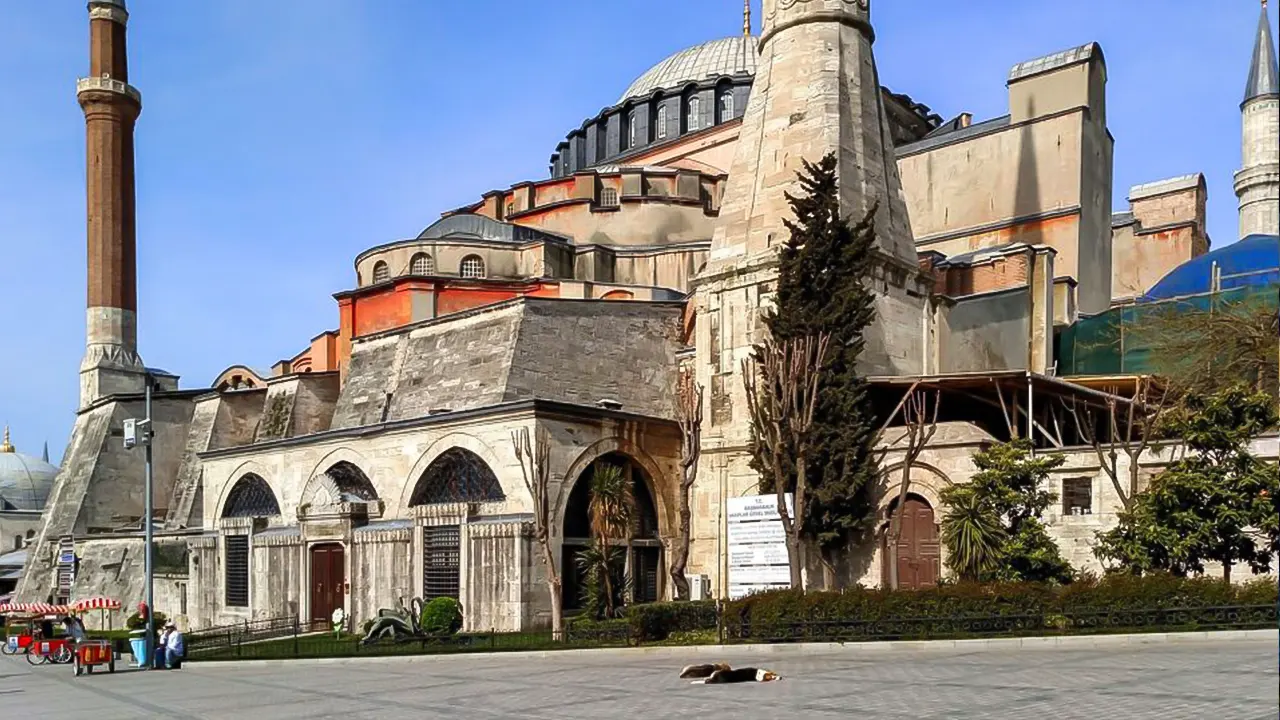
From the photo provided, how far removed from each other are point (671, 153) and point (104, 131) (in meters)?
21.6

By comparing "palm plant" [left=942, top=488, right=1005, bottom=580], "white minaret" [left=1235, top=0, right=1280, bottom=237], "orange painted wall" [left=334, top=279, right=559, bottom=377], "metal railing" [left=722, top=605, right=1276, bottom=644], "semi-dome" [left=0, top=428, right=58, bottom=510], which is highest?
"white minaret" [left=1235, top=0, right=1280, bottom=237]

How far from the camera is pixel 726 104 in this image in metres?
47.0

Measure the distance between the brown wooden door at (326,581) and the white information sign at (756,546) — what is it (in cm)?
974

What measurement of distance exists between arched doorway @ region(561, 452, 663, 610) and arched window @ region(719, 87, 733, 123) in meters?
22.9

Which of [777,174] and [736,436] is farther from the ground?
[777,174]

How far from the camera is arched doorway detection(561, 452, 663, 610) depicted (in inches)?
1000

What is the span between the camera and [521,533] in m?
24.4

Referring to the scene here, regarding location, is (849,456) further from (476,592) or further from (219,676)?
(219,676)

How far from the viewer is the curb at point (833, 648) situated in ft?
50.0

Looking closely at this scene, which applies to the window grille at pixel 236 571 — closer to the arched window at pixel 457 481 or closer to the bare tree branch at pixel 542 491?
the arched window at pixel 457 481

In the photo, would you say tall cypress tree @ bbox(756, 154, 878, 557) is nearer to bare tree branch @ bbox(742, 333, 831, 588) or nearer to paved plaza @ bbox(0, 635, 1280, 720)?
bare tree branch @ bbox(742, 333, 831, 588)

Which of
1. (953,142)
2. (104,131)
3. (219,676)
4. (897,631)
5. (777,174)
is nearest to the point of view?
(897,631)

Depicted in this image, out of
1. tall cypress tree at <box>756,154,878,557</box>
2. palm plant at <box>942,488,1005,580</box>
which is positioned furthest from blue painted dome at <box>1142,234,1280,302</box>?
palm plant at <box>942,488,1005,580</box>

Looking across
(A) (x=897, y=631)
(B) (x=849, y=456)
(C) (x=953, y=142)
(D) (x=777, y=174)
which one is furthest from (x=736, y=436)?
(C) (x=953, y=142)
